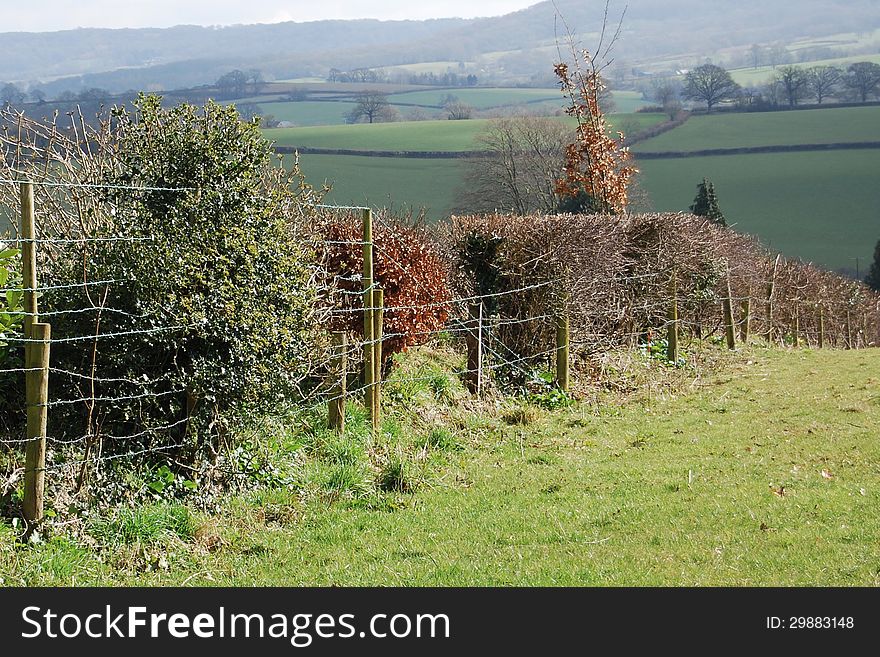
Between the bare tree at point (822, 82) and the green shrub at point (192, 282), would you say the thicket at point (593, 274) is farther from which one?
the bare tree at point (822, 82)

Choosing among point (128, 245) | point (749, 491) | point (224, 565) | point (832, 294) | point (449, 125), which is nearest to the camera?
point (224, 565)

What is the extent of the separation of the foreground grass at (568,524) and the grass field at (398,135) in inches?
2827

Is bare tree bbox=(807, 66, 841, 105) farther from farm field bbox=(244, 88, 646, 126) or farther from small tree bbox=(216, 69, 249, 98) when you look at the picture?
small tree bbox=(216, 69, 249, 98)

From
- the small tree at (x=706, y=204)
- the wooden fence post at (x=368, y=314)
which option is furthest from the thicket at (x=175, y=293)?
the small tree at (x=706, y=204)

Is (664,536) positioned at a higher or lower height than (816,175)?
lower

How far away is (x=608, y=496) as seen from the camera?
25.5 feet

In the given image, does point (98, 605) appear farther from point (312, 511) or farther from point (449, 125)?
point (449, 125)

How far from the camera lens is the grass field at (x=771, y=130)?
8575 centimetres

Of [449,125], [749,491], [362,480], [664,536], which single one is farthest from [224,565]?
[449,125]

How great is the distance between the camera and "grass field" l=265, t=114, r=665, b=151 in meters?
85.2

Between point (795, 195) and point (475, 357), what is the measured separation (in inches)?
2727

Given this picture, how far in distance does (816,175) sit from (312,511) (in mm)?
79367

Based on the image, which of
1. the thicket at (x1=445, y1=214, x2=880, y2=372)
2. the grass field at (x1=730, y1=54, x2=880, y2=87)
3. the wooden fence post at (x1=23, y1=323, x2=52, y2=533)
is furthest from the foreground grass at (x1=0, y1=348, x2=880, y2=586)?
the grass field at (x1=730, y1=54, x2=880, y2=87)

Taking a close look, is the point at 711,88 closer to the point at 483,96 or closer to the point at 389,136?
the point at 389,136
